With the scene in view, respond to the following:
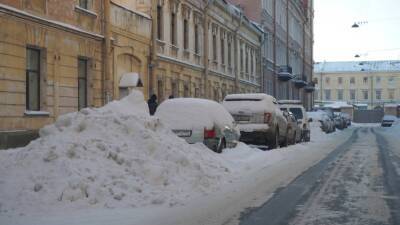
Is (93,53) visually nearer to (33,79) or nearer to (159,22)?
(33,79)

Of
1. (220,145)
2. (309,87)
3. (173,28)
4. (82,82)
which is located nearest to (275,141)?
(220,145)

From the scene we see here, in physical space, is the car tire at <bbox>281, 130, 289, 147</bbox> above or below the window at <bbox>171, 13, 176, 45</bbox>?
below

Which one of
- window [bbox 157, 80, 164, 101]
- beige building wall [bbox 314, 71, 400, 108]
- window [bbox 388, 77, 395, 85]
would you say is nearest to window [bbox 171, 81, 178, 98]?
window [bbox 157, 80, 164, 101]

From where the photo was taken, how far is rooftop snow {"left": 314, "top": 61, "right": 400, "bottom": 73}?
388 feet

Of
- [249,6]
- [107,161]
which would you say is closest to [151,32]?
[107,161]

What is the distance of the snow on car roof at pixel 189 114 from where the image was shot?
579 inches

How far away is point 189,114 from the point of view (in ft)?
48.9

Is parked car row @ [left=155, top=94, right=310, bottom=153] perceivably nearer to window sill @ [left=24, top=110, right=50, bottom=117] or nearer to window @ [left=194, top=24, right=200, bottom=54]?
window sill @ [left=24, top=110, right=50, bottom=117]

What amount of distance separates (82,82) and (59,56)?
205 centimetres

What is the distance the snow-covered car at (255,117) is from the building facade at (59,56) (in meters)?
4.55

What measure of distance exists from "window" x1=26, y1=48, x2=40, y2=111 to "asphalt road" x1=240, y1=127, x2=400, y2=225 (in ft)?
25.8

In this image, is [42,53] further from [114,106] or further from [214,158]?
[214,158]

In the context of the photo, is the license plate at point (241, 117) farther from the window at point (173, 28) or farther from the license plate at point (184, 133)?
the window at point (173, 28)

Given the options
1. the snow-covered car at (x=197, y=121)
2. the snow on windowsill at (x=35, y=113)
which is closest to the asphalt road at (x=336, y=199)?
the snow-covered car at (x=197, y=121)
